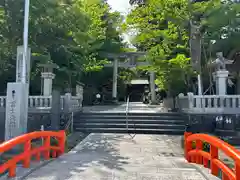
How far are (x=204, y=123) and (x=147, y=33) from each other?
4811mm

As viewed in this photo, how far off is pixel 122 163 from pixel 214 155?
2.09 metres

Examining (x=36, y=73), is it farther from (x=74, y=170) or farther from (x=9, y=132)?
(x=74, y=170)

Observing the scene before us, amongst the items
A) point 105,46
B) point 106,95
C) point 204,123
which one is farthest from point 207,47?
point 106,95

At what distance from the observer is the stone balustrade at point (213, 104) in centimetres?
991

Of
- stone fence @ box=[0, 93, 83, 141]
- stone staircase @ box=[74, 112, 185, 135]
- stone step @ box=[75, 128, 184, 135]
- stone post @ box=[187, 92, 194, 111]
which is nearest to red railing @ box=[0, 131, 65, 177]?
stone step @ box=[75, 128, 184, 135]

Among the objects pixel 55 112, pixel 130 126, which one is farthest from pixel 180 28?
pixel 55 112

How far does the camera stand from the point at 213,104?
10.2 metres

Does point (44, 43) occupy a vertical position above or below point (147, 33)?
below

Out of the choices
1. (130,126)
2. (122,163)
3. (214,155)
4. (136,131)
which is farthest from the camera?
(130,126)

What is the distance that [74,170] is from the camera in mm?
4961

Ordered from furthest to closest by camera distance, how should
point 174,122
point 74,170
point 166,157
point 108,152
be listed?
1. point 174,122
2. point 108,152
3. point 166,157
4. point 74,170

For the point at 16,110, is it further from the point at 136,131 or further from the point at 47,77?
the point at 47,77

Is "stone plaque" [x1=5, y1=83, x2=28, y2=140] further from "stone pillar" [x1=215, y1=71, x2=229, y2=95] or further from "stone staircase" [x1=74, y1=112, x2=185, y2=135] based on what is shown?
"stone pillar" [x1=215, y1=71, x2=229, y2=95]

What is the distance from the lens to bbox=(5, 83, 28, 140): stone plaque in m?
6.75
